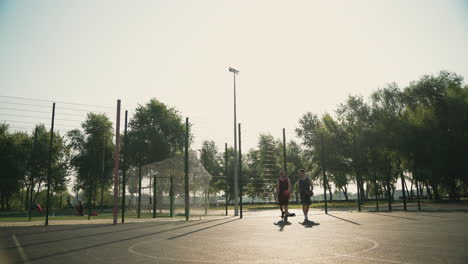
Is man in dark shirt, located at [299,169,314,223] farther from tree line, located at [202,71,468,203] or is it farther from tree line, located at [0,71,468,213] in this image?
tree line, located at [0,71,468,213]

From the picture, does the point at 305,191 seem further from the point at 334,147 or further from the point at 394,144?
the point at 334,147

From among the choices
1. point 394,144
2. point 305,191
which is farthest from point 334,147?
point 305,191

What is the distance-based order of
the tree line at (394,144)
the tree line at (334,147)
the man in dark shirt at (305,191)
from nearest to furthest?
the man in dark shirt at (305,191), the tree line at (394,144), the tree line at (334,147)

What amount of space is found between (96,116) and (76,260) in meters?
48.9

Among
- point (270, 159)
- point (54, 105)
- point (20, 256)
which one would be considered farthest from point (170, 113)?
point (20, 256)

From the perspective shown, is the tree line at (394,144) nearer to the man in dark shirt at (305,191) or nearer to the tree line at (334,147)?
the tree line at (334,147)

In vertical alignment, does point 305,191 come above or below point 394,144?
below

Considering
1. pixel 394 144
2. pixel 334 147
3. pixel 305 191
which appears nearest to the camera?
pixel 305 191

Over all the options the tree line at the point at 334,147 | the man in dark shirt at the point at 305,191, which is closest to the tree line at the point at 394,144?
the tree line at the point at 334,147

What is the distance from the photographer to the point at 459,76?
3884 centimetres

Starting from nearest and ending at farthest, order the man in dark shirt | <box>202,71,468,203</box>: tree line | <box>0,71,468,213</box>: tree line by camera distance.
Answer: the man in dark shirt → <box>202,71,468,203</box>: tree line → <box>0,71,468,213</box>: tree line

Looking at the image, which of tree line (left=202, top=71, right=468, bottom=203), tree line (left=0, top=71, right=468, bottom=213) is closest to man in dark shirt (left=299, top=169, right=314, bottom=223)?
tree line (left=202, top=71, right=468, bottom=203)

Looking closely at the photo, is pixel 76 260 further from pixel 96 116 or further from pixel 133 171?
pixel 96 116

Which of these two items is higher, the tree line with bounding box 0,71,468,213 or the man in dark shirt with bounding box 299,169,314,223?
the tree line with bounding box 0,71,468,213
